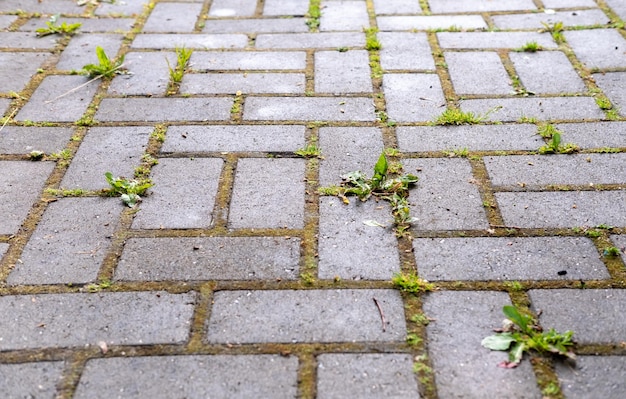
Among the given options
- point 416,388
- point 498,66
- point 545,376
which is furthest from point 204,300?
point 498,66

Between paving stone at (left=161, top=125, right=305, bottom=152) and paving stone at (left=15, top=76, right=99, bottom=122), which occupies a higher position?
paving stone at (left=15, top=76, right=99, bottom=122)

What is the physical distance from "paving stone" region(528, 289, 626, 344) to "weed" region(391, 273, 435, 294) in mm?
305

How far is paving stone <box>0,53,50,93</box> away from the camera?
3418 mm

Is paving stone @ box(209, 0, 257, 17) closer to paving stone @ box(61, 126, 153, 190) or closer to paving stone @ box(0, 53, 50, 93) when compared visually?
paving stone @ box(0, 53, 50, 93)

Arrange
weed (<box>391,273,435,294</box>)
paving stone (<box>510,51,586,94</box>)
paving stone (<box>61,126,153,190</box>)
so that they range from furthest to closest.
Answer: paving stone (<box>510,51,586,94</box>) < paving stone (<box>61,126,153,190</box>) < weed (<box>391,273,435,294</box>)

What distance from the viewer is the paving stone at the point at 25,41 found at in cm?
382

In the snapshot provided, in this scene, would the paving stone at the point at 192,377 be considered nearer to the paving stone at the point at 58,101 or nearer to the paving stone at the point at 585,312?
the paving stone at the point at 585,312

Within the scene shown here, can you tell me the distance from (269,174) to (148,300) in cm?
79

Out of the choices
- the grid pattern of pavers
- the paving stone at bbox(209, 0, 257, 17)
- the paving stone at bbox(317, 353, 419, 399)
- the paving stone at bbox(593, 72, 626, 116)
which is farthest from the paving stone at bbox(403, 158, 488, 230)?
the paving stone at bbox(209, 0, 257, 17)

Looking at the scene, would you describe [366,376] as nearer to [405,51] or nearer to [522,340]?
[522,340]

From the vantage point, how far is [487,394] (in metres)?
1.78

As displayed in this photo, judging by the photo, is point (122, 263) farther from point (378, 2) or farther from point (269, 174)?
point (378, 2)

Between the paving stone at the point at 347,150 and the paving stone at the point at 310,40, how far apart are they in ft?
3.13

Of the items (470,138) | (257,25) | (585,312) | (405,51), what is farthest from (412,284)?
(257,25)
